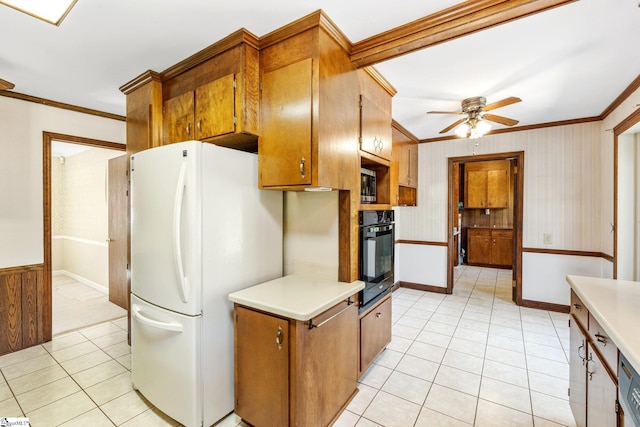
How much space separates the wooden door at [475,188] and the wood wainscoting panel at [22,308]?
7470mm

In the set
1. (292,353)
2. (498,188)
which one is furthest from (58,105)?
(498,188)

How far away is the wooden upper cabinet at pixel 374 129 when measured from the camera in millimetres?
A: 2248

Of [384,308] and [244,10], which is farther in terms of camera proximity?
[384,308]

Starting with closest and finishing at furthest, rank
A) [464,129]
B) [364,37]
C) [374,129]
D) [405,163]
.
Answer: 1. [364,37]
2. [374,129]
3. [464,129]
4. [405,163]

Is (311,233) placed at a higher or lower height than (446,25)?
lower

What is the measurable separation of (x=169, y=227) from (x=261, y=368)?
1.02 metres

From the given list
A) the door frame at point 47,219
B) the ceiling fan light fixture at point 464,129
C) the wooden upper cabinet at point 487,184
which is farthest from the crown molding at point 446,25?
the wooden upper cabinet at point 487,184

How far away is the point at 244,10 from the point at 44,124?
2718 millimetres

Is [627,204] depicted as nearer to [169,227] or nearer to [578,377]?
[578,377]

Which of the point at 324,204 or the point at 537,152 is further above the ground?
the point at 537,152

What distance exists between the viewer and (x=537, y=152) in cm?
395

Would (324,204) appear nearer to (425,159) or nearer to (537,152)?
(425,159)

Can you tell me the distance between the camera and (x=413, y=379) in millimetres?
2346

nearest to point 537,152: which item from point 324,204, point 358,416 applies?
point 324,204
